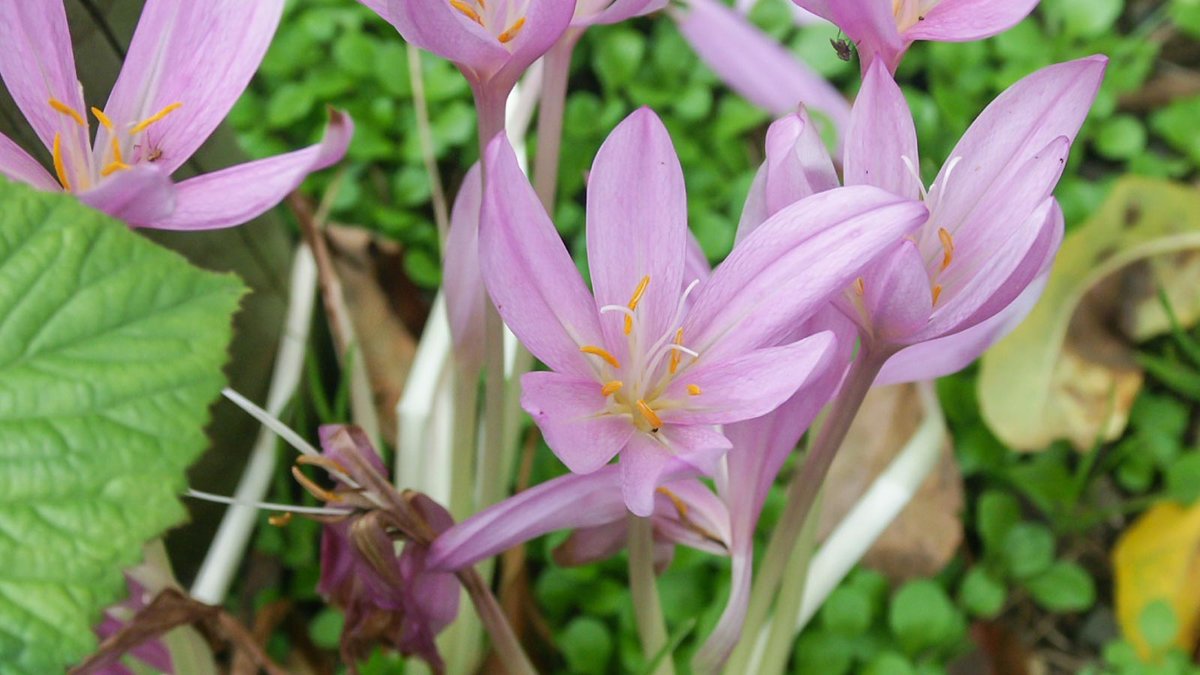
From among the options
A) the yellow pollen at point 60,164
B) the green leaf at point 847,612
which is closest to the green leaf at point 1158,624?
the green leaf at point 847,612

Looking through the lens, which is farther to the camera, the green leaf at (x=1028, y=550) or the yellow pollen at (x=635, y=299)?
the green leaf at (x=1028, y=550)

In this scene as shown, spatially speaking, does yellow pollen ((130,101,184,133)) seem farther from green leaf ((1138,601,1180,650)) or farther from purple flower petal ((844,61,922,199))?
green leaf ((1138,601,1180,650))

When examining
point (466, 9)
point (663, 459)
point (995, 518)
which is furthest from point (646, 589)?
point (995, 518)

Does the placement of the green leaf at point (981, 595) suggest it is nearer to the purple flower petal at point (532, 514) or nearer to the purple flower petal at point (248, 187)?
the purple flower petal at point (532, 514)

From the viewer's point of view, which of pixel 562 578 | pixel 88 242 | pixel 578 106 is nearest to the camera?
pixel 88 242

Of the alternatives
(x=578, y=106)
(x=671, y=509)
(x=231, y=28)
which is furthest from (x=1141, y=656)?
(x=231, y=28)

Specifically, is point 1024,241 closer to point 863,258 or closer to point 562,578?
point 863,258
